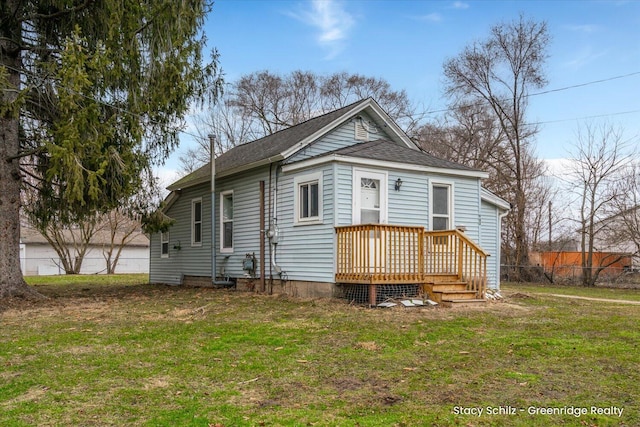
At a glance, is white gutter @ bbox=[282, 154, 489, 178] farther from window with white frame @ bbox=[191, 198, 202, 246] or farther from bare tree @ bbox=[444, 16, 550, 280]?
bare tree @ bbox=[444, 16, 550, 280]

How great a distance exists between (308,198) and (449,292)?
3658 mm

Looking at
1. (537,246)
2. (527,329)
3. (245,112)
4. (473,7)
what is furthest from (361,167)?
(245,112)

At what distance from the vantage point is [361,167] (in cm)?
1167

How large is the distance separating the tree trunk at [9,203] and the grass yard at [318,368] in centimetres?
177

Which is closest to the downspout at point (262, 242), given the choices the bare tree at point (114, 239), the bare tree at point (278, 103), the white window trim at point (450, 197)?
the white window trim at point (450, 197)

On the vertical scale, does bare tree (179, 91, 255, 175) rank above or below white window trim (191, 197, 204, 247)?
above

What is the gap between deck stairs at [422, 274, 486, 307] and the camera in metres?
10.8

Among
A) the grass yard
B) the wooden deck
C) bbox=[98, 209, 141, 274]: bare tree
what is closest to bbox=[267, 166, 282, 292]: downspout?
the wooden deck

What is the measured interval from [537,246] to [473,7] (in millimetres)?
16197

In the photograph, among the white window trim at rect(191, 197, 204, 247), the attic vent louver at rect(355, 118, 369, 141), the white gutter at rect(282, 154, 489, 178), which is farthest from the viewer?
the white window trim at rect(191, 197, 204, 247)

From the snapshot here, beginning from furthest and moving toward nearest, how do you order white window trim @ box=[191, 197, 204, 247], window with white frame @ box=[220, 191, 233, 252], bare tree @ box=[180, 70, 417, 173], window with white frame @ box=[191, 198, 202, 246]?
bare tree @ box=[180, 70, 417, 173] → window with white frame @ box=[191, 198, 202, 246] → white window trim @ box=[191, 197, 204, 247] → window with white frame @ box=[220, 191, 233, 252]

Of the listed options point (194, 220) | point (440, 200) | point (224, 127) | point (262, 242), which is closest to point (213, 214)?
point (194, 220)

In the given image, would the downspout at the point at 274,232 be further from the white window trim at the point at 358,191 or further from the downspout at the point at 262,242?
the white window trim at the point at 358,191

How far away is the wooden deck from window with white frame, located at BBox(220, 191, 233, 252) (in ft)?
15.8
